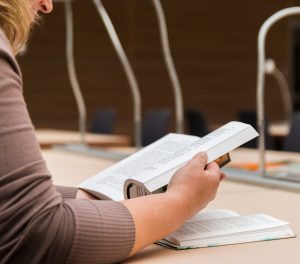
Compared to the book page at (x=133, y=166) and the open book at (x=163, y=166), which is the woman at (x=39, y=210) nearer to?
the open book at (x=163, y=166)

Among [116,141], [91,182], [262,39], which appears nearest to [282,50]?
[116,141]

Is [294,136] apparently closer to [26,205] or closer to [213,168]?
[213,168]

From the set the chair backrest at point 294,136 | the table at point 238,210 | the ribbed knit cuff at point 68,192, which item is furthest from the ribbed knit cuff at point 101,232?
the chair backrest at point 294,136

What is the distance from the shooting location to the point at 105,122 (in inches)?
237

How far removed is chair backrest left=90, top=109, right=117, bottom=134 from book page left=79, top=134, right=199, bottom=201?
166 inches

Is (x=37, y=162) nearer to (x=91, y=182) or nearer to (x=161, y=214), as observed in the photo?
(x=161, y=214)

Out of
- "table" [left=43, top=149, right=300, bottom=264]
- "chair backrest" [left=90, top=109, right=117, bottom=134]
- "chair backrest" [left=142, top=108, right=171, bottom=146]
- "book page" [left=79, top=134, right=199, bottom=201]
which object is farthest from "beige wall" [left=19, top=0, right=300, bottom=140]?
"book page" [left=79, top=134, right=199, bottom=201]

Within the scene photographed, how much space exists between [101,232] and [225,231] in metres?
0.34

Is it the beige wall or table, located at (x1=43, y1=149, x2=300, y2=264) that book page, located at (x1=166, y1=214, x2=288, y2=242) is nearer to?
table, located at (x1=43, y1=149, x2=300, y2=264)

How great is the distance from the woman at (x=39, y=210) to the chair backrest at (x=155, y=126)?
382 centimetres

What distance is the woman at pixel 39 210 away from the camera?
3.19 feet

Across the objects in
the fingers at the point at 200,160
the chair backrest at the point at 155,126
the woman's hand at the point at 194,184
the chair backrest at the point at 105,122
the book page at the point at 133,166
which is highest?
the fingers at the point at 200,160

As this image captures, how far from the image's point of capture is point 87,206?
3.59ft

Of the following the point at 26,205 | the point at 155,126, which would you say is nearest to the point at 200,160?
the point at 26,205
